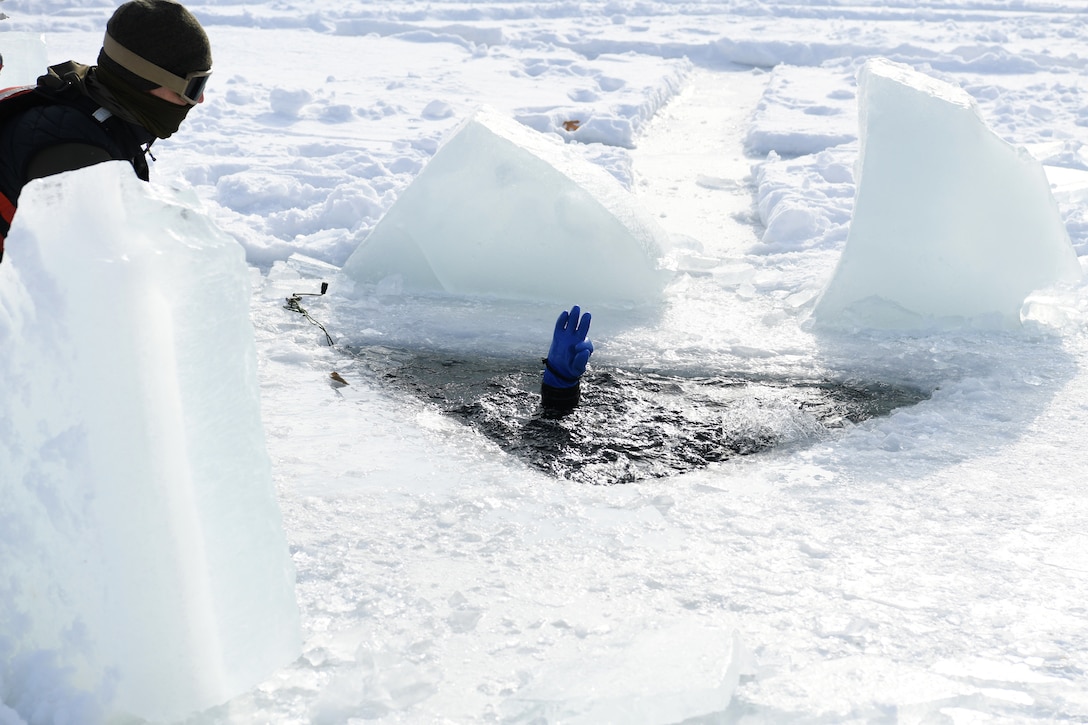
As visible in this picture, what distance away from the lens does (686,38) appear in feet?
44.4

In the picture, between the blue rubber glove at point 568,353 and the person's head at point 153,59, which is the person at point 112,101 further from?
the blue rubber glove at point 568,353

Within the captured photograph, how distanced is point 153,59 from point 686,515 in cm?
181

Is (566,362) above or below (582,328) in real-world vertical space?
below

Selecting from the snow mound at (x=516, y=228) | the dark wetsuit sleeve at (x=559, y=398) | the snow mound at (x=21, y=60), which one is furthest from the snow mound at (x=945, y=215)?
the snow mound at (x=21, y=60)

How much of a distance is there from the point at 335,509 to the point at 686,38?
11.8 metres

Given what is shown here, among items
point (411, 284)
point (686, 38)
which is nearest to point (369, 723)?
point (411, 284)

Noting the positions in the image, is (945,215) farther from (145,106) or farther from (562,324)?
(145,106)

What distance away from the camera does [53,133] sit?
7.50 feet

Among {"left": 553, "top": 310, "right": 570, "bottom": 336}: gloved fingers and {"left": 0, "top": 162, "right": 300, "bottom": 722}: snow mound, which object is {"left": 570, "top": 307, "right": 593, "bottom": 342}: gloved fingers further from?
{"left": 0, "top": 162, "right": 300, "bottom": 722}: snow mound

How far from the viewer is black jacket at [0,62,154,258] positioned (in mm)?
2275

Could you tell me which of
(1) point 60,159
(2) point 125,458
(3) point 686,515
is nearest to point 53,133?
(1) point 60,159

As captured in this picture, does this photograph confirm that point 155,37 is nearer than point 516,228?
Yes

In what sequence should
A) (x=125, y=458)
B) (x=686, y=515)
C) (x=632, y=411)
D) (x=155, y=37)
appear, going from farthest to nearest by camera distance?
(x=632, y=411), (x=686, y=515), (x=155, y=37), (x=125, y=458)

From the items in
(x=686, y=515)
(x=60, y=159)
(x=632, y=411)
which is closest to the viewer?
(x=60, y=159)
